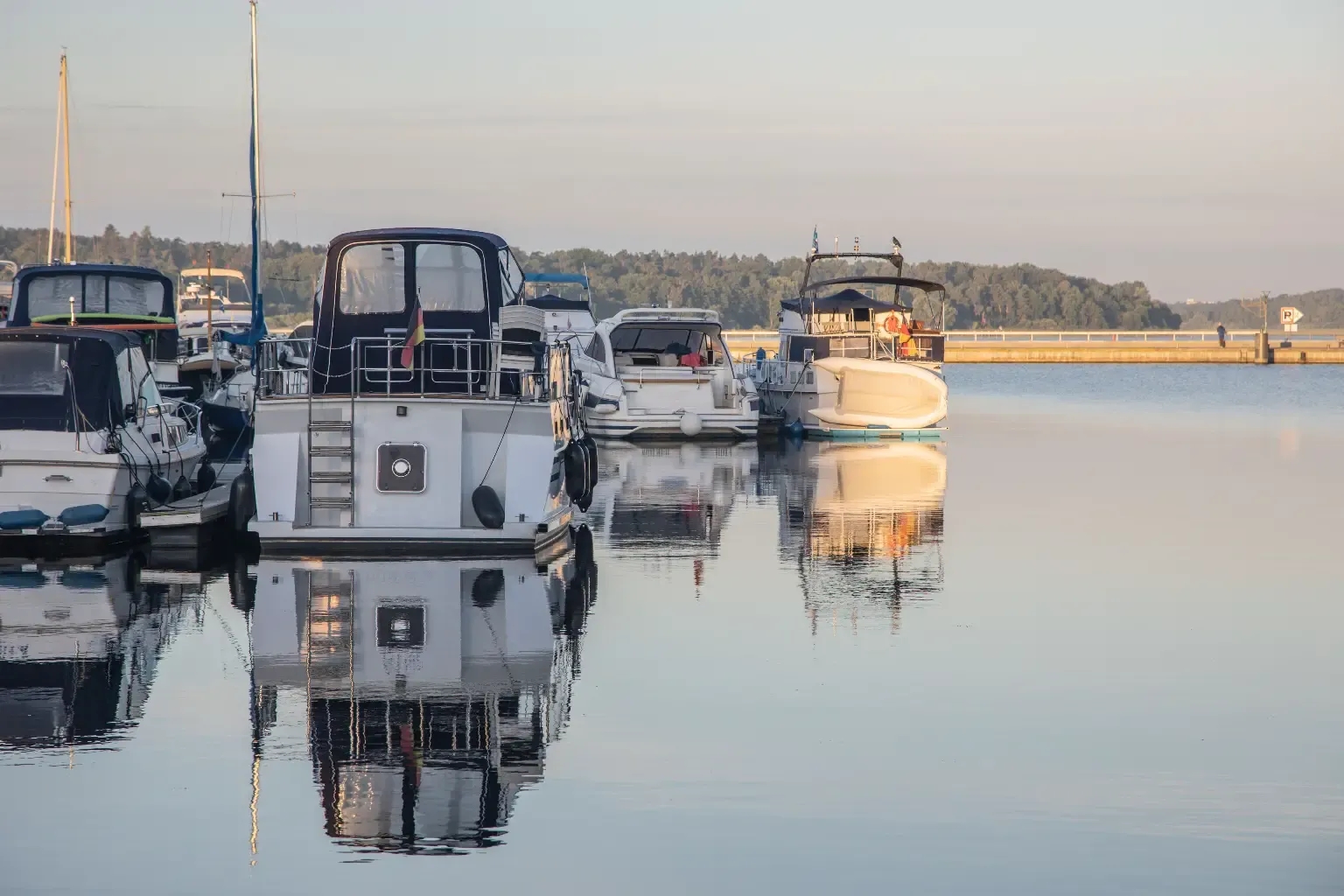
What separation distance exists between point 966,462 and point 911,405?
6.76 meters

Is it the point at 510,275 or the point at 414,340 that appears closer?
the point at 414,340

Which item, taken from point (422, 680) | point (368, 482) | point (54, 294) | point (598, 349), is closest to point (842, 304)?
point (598, 349)

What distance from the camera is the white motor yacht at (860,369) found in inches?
1439

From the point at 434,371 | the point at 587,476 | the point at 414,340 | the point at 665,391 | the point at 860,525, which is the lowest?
the point at 860,525

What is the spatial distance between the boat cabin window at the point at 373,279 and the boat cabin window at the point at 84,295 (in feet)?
27.4

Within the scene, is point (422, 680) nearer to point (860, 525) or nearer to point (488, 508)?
point (488, 508)

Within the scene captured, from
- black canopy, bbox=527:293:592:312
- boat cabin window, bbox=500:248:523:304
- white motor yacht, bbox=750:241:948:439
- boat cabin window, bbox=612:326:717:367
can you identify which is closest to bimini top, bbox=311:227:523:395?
boat cabin window, bbox=500:248:523:304

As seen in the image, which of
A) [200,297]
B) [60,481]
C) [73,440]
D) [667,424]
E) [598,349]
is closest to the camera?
[60,481]

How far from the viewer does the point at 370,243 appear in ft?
61.6

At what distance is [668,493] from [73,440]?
31.1ft

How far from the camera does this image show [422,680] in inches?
435

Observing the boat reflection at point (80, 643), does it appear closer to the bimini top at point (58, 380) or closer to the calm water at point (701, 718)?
the calm water at point (701, 718)

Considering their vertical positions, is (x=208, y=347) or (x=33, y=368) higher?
(x=208, y=347)

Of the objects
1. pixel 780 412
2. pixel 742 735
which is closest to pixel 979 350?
pixel 780 412
